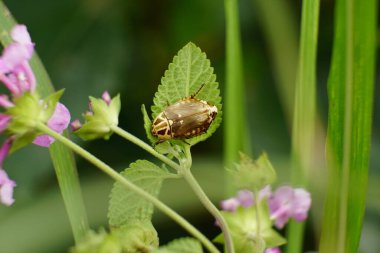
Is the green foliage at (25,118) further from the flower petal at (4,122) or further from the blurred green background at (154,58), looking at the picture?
the blurred green background at (154,58)

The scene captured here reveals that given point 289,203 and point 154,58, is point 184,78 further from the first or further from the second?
point 154,58

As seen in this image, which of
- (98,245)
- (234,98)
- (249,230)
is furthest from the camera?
(234,98)

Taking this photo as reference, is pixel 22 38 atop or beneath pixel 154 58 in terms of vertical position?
atop

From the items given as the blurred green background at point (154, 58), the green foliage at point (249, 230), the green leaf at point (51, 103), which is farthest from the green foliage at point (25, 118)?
the blurred green background at point (154, 58)

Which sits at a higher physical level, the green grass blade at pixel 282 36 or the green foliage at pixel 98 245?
the green foliage at pixel 98 245

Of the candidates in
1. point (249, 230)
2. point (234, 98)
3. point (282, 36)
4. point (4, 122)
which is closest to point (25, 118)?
point (4, 122)

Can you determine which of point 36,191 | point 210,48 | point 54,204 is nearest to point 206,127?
point 54,204

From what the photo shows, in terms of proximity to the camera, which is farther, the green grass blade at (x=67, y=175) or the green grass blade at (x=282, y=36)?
the green grass blade at (x=282, y=36)
